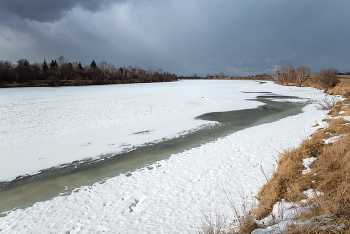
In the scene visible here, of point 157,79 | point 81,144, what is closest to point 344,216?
point 81,144

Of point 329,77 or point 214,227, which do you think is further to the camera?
point 329,77

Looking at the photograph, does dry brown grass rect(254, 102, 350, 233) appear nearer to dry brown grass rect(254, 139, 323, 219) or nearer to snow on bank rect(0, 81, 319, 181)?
dry brown grass rect(254, 139, 323, 219)

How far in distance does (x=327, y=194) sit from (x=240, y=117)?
44.3 ft

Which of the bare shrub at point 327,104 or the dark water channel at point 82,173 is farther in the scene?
the bare shrub at point 327,104

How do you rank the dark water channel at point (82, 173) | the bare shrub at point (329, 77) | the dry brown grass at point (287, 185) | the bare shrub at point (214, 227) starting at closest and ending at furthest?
the bare shrub at point (214, 227) → the dry brown grass at point (287, 185) → the dark water channel at point (82, 173) → the bare shrub at point (329, 77)

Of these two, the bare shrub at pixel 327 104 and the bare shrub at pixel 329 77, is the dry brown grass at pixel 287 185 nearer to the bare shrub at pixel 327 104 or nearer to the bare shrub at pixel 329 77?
the bare shrub at pixel 327 104

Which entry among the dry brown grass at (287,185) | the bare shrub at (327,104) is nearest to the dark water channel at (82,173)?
the dry brown grass at (287,185)

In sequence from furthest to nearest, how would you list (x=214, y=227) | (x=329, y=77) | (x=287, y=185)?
1. (x=329, y=77)
2. (x=287, y=185)
3. (x=214, y=227)

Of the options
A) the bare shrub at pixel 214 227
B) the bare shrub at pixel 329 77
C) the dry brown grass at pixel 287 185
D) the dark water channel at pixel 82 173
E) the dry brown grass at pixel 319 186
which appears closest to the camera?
the dry brown grass at pixel 319 186

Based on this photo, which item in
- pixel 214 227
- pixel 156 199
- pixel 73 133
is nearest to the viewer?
pixel 214 227

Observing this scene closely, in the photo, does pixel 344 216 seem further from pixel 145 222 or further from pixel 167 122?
pixel 167 122

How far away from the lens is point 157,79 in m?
95.9

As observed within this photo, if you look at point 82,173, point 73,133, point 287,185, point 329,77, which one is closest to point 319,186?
point 287,185

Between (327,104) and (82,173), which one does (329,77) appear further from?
(82,173)
